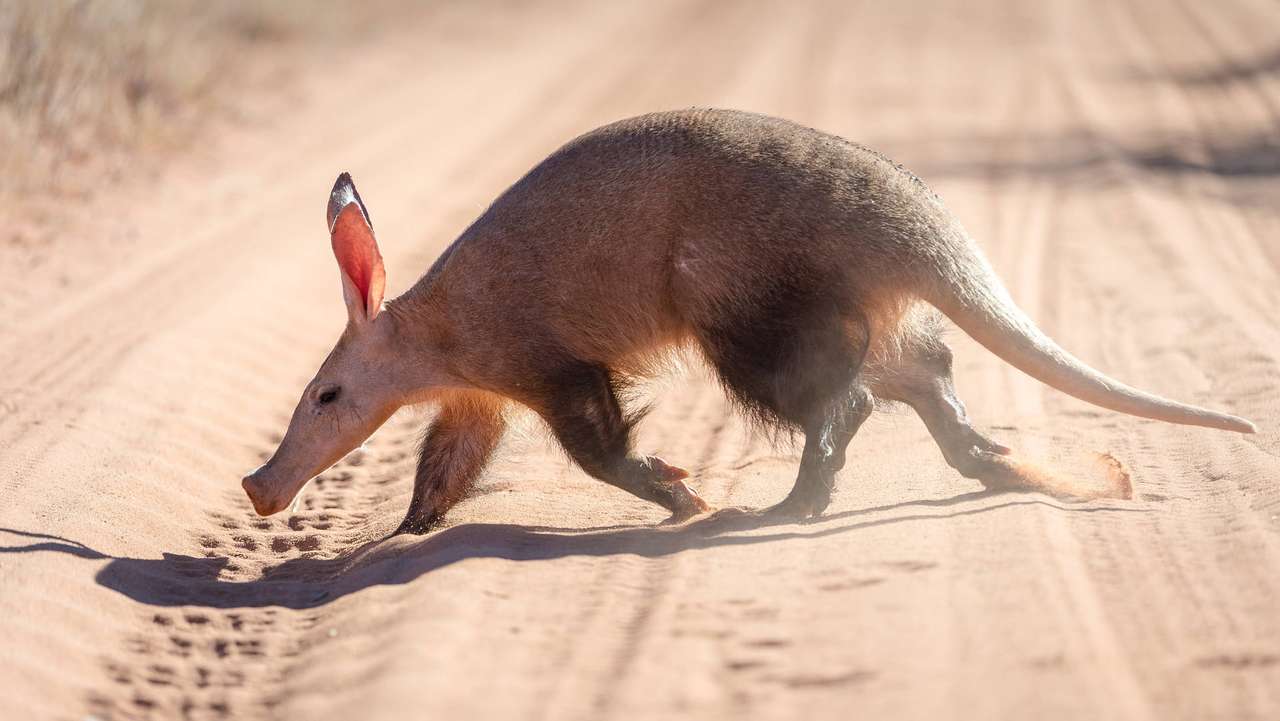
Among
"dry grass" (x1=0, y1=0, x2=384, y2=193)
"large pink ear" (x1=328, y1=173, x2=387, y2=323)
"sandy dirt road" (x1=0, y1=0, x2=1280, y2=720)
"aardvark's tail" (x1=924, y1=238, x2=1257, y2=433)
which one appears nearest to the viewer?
"sandy dirt road" (x1=0, y1=0, x2=1280, y2=720)

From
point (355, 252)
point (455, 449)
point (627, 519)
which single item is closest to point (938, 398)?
point (627, 519)

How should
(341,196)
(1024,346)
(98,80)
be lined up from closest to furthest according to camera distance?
(1024,346)
(341,196)
(98,80)

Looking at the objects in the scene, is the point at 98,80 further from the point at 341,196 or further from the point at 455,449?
the point at 455,449

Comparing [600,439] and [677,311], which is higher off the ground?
[677,311]

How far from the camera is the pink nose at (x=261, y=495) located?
526cm

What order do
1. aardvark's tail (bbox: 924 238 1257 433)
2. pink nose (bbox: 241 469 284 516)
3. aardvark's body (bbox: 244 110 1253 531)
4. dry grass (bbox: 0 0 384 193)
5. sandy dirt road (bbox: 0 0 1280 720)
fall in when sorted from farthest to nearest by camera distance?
dry grass (bbox: 0 0 384 193), pink nose (bbox: 241 469 284 516), aardvark's body (bbox: 244 110 1253 531), aardvark's tail (bbox: 924 238 1257 433), sandy dirt road (bbox: 0 0 1280 720)

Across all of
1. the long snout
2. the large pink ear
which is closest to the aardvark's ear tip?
the large pink ear

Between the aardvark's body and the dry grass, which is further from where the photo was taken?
the dry grass

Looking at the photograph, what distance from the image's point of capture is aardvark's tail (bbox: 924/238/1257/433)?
4.64 metres

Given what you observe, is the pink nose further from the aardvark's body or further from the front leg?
the front leg

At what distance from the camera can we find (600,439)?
5.24 meters

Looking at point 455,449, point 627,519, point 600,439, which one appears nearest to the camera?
point 600,439

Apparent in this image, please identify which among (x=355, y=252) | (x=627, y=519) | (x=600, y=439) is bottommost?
(x=627, y=519)

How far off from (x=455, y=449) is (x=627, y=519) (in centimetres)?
82
